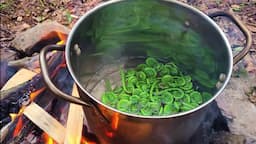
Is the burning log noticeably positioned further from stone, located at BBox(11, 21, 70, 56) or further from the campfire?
stone, located at BBox(11, 21, 70, 56)

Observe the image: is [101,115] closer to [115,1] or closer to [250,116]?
[115,1]

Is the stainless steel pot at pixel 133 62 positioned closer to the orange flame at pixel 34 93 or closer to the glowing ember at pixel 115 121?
the glowing ember at pixel 115 121

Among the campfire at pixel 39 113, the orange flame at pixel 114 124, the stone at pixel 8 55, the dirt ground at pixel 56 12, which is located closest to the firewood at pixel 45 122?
the campfire at pixel 39 113

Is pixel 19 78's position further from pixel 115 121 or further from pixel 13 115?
pixel 115 121

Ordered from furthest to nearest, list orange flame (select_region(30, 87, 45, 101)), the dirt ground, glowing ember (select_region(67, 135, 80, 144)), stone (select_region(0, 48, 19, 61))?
the dirt ground, stone (select_region(0, 48, 19, 61)), orange flame (select_region(30, 87, 45, 101)), glowing ember (select_region(67, 135, 80, 144))

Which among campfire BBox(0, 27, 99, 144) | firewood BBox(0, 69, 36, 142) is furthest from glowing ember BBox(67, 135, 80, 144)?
firewood BBox(0, 69, 36, 142)
